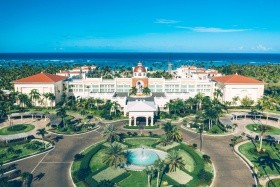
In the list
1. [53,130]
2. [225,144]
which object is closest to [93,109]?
[53,130]

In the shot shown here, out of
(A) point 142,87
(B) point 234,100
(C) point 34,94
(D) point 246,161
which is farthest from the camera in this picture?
(A) point 142,87

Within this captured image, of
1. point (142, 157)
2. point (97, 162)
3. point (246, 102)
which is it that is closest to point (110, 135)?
point (97, 162)

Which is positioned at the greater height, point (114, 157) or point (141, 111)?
point (141, 111)

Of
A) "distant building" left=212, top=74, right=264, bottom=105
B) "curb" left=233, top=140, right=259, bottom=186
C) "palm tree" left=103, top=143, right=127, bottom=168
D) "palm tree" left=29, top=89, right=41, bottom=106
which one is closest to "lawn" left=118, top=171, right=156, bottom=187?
"palm tree" left=103, top=143, right=127, bottom=168

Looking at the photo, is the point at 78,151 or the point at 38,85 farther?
the point at 38,85

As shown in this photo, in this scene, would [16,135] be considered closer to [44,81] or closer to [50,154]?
[50,154]

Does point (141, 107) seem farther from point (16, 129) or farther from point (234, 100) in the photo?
point (234, 100)
